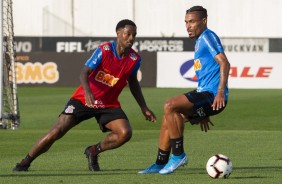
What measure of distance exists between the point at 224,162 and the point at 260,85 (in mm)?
21858

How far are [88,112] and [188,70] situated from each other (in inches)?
833

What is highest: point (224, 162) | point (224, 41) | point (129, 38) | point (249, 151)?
point (129, 38)

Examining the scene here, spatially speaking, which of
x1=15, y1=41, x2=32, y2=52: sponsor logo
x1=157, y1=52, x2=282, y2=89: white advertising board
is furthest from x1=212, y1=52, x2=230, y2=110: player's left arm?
x1=15, y1=41, x2=32, y2=52: sponsor logo

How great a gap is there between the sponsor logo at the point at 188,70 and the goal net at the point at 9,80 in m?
14.3

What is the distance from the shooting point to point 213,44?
455 inches

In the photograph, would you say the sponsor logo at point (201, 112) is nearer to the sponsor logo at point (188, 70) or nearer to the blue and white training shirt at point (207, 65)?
the blue and white training shirt at point (207, 65)

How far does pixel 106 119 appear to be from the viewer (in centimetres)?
1233

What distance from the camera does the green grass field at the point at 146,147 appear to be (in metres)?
11.6

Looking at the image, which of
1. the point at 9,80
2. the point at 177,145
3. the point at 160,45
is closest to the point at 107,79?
the point at 177,145

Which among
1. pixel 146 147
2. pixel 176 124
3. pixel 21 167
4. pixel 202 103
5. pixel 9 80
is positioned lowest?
pixel 146 147

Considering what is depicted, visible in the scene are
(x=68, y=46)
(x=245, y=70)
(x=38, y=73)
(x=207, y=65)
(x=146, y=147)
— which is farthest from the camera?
(x=68, y=46)

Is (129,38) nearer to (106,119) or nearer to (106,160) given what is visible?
(106,119)

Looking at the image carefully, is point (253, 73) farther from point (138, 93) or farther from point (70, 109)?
point (70, 109)

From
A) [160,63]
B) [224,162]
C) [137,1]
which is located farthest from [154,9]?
[224,162]
